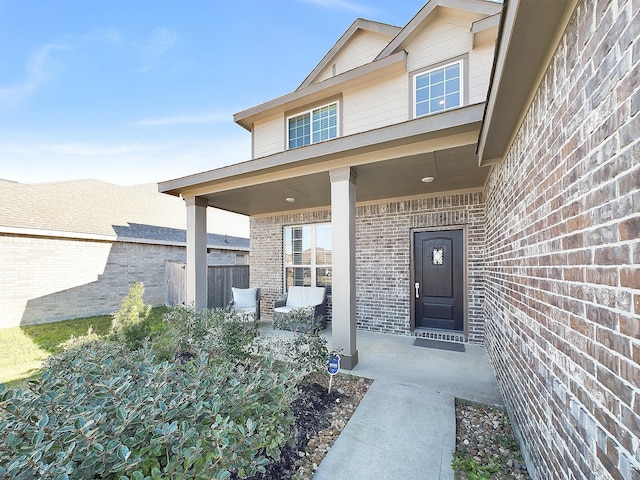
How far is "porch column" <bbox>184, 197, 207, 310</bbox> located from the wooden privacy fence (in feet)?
8.23

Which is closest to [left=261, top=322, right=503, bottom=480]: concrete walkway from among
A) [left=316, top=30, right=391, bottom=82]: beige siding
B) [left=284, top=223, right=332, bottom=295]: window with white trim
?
[left=284, top=223, right=332, bottom=295]: window with white trim

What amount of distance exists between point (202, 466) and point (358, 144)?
369 centimetres

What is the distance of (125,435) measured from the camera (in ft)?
5.42

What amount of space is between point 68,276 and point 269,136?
309 inches

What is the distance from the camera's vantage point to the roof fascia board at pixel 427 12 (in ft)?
17.2

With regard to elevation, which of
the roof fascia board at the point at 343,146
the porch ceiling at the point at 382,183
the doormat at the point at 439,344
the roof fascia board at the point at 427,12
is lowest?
the doormat at the point at 439,344

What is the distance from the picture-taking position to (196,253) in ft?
19.9

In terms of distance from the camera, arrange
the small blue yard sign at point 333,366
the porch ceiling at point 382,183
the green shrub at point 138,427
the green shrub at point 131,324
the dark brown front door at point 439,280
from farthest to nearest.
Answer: the dark brown front door at point 439,280 → the green shrub at point 131,324 → the porch ceiling at point 382,183 → the small blue yard sign at point 333,366 → the green shrub at point 138,427

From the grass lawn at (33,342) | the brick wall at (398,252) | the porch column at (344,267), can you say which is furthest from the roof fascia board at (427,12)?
the grass lawn at (33,342)

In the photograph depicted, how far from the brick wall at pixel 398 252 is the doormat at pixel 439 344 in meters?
0.36

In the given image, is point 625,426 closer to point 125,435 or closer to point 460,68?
point 125,435

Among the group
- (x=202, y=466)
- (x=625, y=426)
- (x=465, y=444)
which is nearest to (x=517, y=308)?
(x=465, y=444)

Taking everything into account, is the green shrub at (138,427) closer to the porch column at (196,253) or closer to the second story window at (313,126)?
the porch column at (196,253)

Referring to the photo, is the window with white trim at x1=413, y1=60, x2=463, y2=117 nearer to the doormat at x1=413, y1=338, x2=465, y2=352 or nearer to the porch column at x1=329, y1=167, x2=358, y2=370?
the porch column at x1=329, y1=167, x2=358, y2=370
